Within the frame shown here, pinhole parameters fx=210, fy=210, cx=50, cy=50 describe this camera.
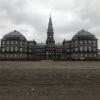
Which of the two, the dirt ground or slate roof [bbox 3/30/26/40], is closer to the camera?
the dirt ground

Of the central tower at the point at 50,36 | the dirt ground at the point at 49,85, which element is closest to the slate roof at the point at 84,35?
the central tower at the point at 50,36

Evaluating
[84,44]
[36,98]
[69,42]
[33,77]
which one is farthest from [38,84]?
[69,42]

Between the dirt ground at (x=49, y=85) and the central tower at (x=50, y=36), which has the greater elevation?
the central tower at (x=50, y=36)

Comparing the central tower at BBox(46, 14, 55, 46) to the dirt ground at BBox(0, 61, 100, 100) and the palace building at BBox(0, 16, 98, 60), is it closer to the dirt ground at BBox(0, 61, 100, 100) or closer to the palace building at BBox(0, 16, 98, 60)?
the palace building at BBox(0, 16, 98, 60)

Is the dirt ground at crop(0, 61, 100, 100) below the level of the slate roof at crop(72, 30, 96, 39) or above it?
below

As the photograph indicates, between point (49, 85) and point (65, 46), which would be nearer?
point (49, 85)

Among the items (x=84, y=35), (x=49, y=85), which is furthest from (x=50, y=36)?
(x=49, y=85)

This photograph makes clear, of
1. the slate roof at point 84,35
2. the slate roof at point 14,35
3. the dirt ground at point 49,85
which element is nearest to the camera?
the dirt ground at point 49,85

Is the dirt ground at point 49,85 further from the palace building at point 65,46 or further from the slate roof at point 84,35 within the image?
the slate roof at point 84,35

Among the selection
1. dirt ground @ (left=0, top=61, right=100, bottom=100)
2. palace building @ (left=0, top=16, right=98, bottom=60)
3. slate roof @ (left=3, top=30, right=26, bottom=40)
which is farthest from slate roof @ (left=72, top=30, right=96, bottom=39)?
dirt ground @ (left=0, top=61, right=100, bottom=100)

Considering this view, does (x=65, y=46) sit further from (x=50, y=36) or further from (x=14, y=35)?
(x=14, y=35)

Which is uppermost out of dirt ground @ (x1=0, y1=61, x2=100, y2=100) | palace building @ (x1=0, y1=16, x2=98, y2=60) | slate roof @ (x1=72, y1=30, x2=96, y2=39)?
slate roof @ (x1=72, y1=30, x2=96, y2=39)

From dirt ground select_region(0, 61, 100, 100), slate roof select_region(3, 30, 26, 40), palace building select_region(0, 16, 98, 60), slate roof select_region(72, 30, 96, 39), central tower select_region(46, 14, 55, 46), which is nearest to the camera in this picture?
dirt ground select_region(0, 61, 100, 100)

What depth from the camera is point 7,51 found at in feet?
282
